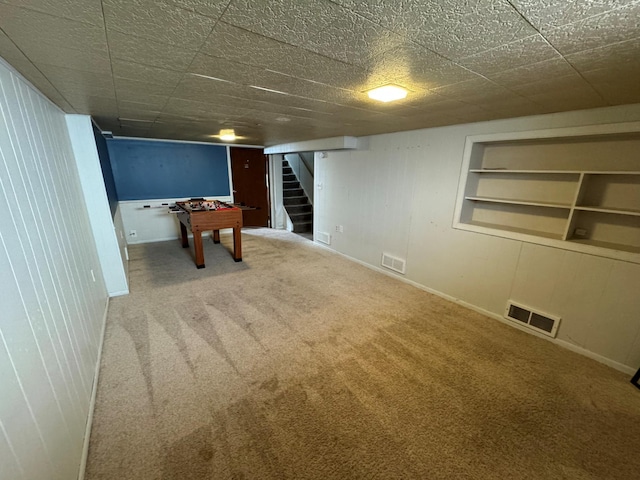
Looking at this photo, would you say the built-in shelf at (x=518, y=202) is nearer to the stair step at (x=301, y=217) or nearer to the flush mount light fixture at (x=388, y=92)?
the flush mount light fixture at (x=388, y=92)

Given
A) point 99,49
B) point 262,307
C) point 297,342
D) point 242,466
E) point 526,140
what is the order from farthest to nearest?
point 262,307, point 526,140, point 297,342, point 242,466, point 99,49

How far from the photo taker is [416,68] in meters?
1.32

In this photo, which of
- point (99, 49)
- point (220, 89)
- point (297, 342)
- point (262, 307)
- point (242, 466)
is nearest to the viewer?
point (99, 49)

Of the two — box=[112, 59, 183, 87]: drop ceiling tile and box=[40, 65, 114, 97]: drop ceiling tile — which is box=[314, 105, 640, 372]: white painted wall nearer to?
box=[112, 59, 183, 87]: drop ceiling tile

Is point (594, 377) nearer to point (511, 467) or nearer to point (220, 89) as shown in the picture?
point (511, 467)

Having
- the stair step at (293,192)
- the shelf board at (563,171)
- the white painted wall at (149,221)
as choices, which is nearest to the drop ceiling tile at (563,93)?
the shelf board at (563,171)

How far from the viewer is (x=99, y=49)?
1140mm

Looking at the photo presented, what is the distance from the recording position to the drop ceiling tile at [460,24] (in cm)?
83

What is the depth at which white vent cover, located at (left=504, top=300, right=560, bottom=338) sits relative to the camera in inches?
94.1

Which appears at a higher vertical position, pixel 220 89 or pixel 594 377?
pixel 220 89

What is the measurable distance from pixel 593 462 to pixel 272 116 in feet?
11.0

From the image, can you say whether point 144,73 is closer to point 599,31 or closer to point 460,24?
point 460,24

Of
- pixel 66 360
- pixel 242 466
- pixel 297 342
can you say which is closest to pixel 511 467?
pixel 242 466

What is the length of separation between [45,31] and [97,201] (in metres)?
2.34
